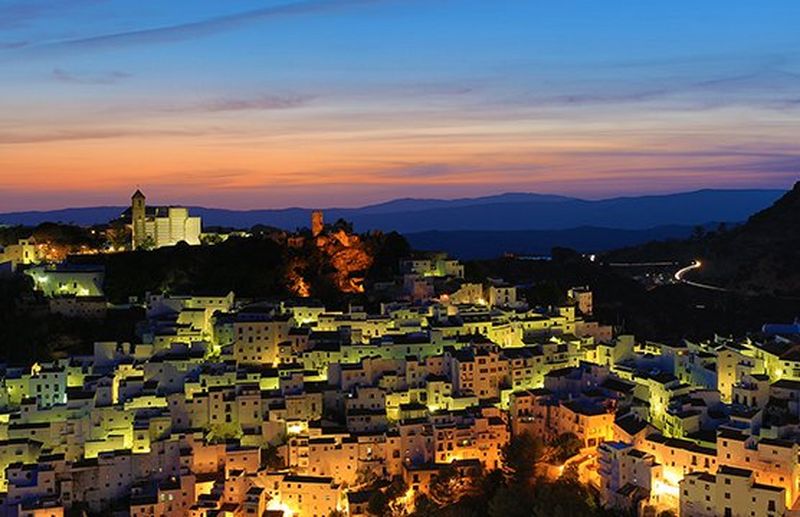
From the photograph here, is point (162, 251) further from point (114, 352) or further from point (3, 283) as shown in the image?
point (114, 352)

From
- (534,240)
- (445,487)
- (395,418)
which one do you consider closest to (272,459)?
(395,418)

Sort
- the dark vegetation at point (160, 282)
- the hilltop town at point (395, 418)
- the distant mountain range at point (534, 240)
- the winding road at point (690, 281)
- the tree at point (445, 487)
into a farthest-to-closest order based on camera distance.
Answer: the distant mountain range at point (534, 240) → the winding road at point (690, 281) → the dark vegetation at point (160, 282) → the tree at point (445, 487) → the hilltop town at point (395, 418)

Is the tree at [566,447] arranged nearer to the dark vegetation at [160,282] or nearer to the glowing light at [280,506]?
the glowing light at [280,506]

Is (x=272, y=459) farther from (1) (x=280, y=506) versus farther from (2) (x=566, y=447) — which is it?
(2) (x=566, y=447)

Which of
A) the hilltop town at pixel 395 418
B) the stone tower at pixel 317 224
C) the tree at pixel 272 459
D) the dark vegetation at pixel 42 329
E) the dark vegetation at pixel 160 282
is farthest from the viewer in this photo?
the stone tower at pixel 317 224

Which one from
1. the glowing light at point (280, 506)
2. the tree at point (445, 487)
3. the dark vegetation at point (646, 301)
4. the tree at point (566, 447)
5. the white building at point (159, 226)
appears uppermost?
the white building at point (159, 226)

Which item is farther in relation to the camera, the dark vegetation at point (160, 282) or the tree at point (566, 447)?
the dark vegetation at point (160, 282)

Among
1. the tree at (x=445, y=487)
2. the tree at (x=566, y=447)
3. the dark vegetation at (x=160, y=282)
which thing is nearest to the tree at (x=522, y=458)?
the tree at (x=566, y=447)

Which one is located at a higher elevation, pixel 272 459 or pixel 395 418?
pixel 395 418

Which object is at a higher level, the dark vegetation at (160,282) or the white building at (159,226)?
the white building at (159,226)

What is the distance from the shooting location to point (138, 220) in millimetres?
45188

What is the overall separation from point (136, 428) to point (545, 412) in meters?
12.4

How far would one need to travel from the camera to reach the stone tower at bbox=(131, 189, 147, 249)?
45094mm

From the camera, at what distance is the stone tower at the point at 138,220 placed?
45094 millimetres
